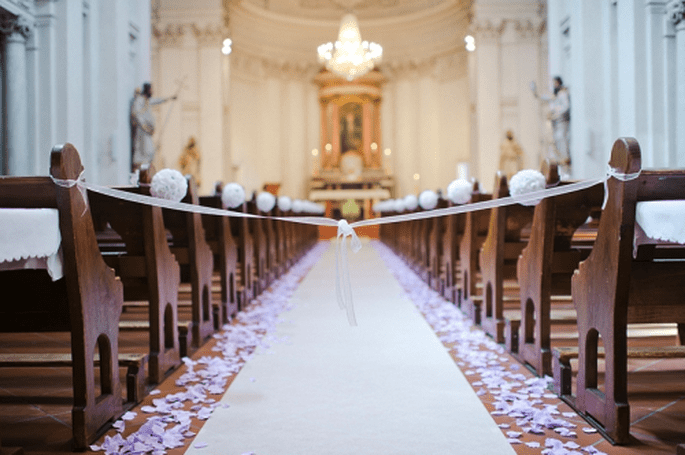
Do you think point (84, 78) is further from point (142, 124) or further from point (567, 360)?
point (567, 360)

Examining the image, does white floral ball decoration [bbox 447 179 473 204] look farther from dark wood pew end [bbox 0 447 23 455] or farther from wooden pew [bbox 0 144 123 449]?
dark wood pew end [bbox 0 447 23 455]

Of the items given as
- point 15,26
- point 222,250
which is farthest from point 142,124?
point 222,250

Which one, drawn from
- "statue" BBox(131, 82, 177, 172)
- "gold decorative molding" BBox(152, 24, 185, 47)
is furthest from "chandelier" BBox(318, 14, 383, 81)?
"statue" BBox(131, 82, 177, 172)

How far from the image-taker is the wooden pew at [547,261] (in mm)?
2760

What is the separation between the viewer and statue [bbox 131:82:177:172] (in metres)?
10.2

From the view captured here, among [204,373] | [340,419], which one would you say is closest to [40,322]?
[204,373]

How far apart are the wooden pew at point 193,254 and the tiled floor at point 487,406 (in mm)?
356

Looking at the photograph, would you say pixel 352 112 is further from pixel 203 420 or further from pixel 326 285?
pixel 203 420

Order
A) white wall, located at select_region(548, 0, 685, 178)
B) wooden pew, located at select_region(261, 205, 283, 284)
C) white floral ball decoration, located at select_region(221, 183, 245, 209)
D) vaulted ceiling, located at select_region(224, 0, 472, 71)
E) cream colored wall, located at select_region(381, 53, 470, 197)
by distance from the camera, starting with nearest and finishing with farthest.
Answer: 1. white floral ball decoration, located at select_region(221, 183, 245, 209)
2. wooden pew, located at select_region(261, 205, 283, 284)
3. white wall, located at select_region(548, 0, 685, 178)
4. vaulted ceiling, located at select_region(224, 0, 472, 71)
5. cream colored wall, located at select_region(381, 53, 470, 197)

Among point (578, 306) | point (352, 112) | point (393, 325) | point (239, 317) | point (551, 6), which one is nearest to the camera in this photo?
point (578, 306)

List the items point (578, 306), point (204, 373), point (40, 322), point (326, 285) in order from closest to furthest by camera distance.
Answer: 1. point (40, 322)
2. point (578, 306)
3. point (204, 373)
4. point (326, 285)

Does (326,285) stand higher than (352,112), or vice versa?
(352,112)

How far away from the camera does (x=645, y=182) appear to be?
1992 mm

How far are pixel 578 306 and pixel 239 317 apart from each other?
2839mm
